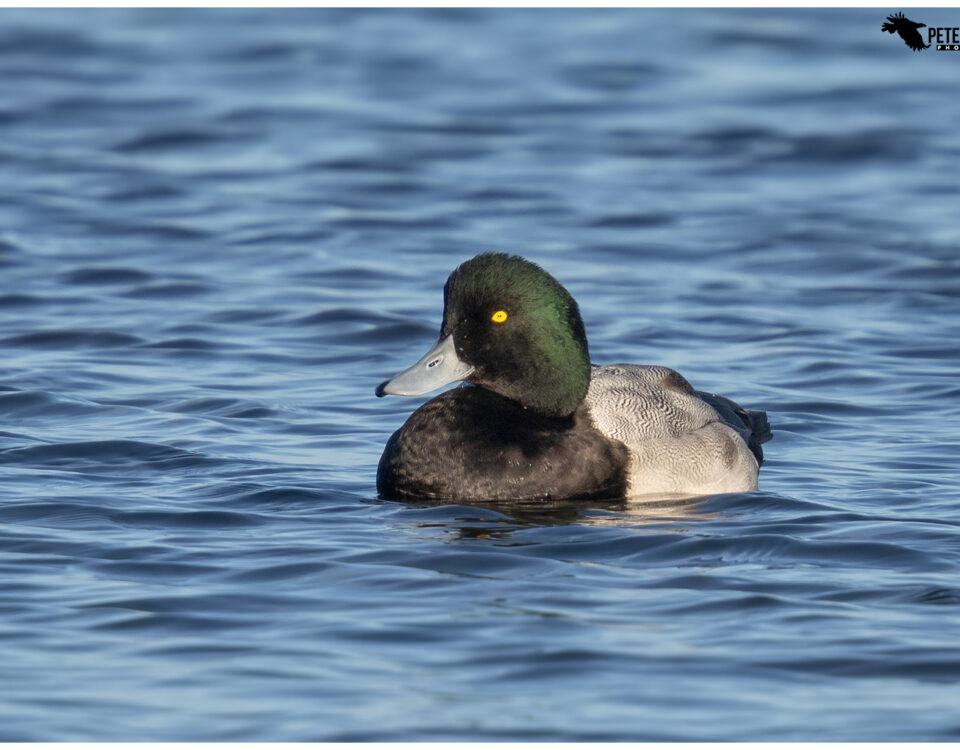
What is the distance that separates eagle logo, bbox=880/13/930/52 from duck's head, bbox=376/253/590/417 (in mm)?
16233

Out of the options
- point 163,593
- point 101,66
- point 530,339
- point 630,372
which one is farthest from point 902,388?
point 101,66

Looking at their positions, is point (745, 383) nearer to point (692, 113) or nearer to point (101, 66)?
point (692, 113)

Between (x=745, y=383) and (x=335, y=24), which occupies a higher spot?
(x=335, y=24)

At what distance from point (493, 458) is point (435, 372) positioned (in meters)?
0.59

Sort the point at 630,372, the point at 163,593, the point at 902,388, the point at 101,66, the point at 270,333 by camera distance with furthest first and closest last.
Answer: the point at 101,66
the point at 270,333
the point at 902,388
the point at 630,372
the point at 163,593

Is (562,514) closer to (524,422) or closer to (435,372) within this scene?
(524,422)

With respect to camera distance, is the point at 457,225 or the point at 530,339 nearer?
the point at 530,339

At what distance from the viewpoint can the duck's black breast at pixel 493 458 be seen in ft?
30.3

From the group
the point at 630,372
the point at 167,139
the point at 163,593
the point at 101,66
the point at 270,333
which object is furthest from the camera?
the point at 101,66

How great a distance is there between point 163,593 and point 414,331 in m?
6.91

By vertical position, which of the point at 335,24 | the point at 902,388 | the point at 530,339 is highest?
the point at 335,24

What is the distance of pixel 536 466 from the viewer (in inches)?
364

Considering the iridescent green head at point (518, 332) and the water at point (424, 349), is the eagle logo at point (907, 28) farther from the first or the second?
the iridescent green head at point (518, 332)

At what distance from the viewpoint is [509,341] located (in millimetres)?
9516
